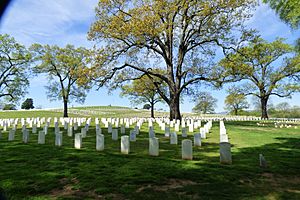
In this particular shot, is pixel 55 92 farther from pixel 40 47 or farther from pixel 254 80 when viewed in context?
pixel 254 80

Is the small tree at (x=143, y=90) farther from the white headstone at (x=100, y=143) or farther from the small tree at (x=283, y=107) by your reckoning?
the small tree at (x=283, y=107)

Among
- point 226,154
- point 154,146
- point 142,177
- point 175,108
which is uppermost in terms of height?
point 175,108

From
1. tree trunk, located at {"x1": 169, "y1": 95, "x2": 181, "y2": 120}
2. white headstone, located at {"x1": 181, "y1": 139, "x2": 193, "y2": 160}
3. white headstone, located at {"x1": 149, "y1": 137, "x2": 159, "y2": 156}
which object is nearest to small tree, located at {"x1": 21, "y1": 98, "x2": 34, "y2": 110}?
tree trunk, located at {"x1": 169, "y1": 95, "x2": 181, "y2": 120}

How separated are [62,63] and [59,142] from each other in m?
30.6

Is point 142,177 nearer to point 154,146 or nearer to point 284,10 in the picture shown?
point 154,146

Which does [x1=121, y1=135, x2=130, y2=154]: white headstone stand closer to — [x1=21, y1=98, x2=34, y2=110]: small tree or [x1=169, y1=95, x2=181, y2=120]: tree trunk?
[x1=169, y1=95, x2=181, y2=120]: tree trunk

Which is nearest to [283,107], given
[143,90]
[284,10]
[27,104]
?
[143,90]

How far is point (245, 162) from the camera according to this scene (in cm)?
707

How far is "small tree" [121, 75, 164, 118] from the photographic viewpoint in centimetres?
3606

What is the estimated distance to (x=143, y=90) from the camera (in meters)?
36.9

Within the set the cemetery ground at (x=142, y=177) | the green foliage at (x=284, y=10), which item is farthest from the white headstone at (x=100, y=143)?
the green foliage at (x=284, y=10)

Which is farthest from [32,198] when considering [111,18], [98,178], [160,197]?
[111,18]

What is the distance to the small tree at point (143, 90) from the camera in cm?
3606

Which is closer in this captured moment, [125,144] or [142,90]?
[125,144]
